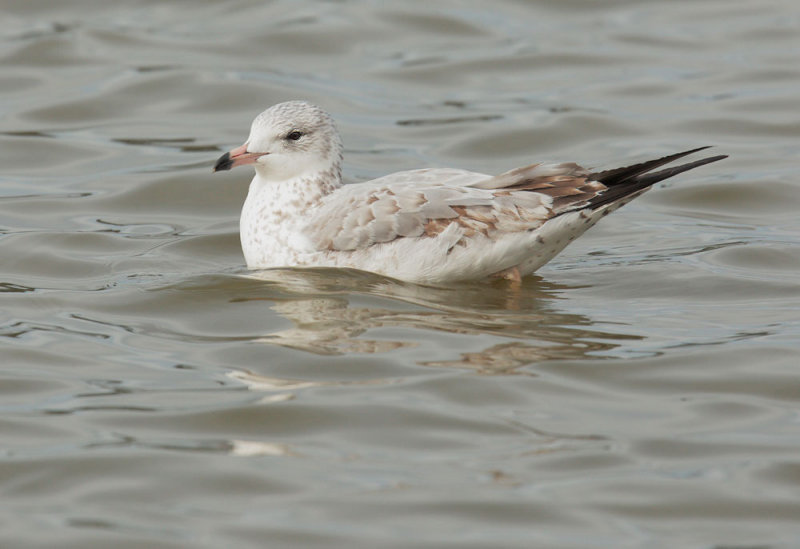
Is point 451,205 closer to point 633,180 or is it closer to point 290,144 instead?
point 633,180

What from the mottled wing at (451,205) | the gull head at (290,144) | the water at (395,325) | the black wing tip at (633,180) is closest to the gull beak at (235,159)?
the gull head at (290,144)

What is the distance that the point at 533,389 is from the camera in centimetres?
723

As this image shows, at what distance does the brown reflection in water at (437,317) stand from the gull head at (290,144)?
0.73 metres

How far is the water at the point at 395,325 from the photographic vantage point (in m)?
6.05

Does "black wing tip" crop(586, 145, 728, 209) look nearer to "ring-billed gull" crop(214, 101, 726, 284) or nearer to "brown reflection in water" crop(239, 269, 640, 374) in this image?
"ring-billed gull" crop(214, 101, 726, 284)

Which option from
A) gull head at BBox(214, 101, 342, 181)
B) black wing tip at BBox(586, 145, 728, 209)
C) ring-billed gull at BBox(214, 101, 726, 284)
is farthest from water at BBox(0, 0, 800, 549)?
gull head at BBox(214, 101, 342, 181)

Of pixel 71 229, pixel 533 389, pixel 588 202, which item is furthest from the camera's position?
pixel 71 229

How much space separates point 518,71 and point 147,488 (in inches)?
396

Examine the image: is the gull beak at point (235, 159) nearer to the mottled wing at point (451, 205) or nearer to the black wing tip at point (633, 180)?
the mottled wing at point (451, 205)

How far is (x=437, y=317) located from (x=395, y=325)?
1.00 ft

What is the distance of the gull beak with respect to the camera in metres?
9.15

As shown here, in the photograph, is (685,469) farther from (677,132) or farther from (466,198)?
(677,132)

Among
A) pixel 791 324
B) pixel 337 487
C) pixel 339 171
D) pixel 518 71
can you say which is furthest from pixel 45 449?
pixel 518 71

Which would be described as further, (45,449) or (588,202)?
(588,202)
